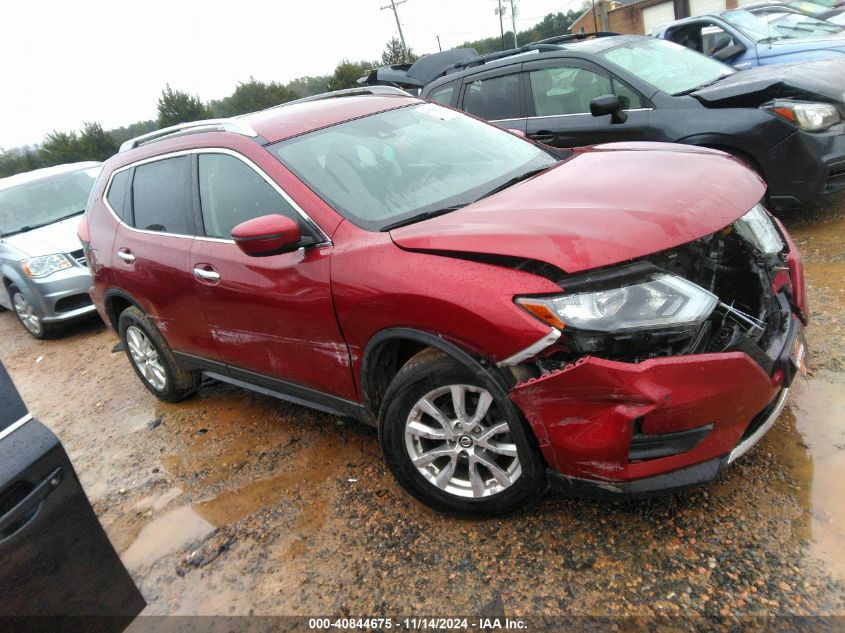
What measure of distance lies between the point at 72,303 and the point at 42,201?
184 centimetres

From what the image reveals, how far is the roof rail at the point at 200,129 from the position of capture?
3219 mm

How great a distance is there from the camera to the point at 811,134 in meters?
4.68

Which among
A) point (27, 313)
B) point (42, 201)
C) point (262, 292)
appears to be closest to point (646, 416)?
point (262, 292)

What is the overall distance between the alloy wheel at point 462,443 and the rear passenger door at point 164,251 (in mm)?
1633

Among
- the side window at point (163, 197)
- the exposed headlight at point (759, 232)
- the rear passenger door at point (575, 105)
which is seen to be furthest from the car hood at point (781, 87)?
the side window at point (163, 197)

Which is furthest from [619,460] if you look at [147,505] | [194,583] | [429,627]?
[147,505]

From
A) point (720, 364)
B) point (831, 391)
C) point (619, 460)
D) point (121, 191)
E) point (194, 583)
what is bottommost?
point (831, 391)

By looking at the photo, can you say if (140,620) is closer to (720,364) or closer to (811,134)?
(720,364)

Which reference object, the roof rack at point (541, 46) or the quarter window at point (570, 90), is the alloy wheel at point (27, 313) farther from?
the quarter window at point (570, 90)

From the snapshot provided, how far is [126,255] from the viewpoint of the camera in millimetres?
3986

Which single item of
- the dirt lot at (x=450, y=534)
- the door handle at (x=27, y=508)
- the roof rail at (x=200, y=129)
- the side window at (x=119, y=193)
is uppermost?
the roof rail at (x=200, y=129)

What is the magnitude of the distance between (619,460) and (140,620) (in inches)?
80.5

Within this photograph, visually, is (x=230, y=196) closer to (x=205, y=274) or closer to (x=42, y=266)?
(x=205, y=274)

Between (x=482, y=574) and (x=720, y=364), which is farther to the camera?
(x=482, y=574)
